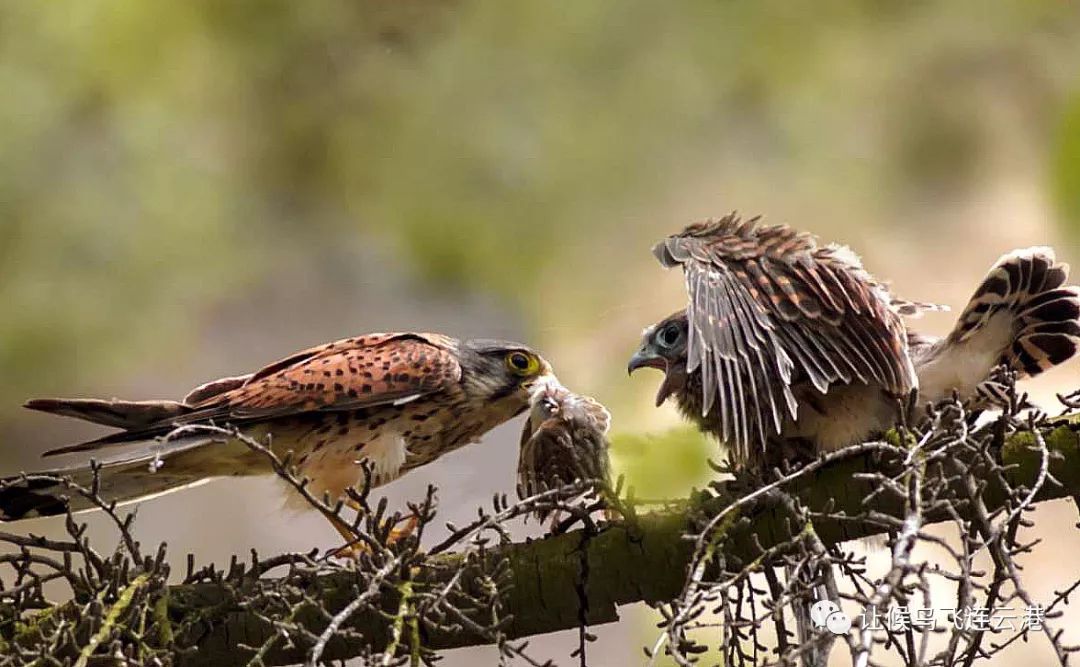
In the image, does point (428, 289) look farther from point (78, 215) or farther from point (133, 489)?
point (133, 489)

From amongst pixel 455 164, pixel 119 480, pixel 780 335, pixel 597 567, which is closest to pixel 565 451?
pixel 597 567

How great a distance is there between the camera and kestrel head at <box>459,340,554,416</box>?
1.95 metres

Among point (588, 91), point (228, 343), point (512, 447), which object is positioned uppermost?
point (588, 91)

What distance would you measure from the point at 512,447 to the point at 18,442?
1069 millimetres

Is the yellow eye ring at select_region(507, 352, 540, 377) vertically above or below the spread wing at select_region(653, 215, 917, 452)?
above

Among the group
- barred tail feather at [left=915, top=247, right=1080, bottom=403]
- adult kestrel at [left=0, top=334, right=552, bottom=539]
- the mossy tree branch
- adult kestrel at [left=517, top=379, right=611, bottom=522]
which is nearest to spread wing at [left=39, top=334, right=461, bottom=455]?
adult kestrel at [left=0, top=334, right=552, bottom=539]

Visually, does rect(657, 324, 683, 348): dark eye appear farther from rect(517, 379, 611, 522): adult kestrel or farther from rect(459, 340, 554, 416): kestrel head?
Answer: rect(459, 340, 554, 416): kestrel head

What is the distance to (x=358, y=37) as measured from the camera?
2752 millimetres

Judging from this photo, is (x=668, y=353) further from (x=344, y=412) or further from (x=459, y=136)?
(x=459, y=136)

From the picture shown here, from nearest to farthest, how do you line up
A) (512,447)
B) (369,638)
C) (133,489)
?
(369,638) < (133,489) < (512,447)

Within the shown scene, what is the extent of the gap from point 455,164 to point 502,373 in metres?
0.84

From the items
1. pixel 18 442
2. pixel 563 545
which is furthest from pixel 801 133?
pixel 18 442

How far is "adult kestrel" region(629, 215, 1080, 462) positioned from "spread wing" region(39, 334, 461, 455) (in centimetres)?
48

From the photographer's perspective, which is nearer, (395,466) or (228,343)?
(395,466)
